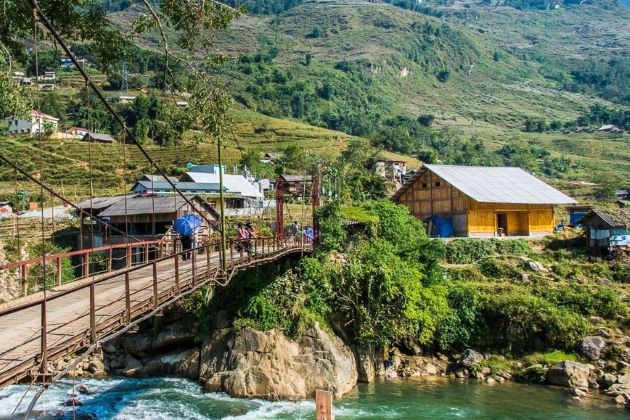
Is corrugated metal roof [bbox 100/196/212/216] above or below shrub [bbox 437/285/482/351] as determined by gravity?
above

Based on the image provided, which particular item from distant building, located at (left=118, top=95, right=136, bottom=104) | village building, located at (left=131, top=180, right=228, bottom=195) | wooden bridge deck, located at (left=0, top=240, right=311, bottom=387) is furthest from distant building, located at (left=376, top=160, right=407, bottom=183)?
wooden bridge deck, located at (left=0, top=240, right=311, bottom=387)

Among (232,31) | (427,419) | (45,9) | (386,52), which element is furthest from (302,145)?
(232,31)

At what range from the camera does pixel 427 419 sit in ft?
52.9

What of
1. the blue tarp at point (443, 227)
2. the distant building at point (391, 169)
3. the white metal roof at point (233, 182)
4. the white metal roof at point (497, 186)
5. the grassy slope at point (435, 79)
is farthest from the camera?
the grassy slope at point (435, 79)

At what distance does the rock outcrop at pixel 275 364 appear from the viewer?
58.6 feet

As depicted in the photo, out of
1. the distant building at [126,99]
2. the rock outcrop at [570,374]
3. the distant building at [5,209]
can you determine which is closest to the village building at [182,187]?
the distant building at [5,209]

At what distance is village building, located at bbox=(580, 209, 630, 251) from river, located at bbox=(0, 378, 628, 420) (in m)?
10.2

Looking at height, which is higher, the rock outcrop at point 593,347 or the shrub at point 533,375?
the rock outcrop at point 593,347

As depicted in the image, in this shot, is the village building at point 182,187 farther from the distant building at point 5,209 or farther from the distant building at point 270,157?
the distant building at point 270,157

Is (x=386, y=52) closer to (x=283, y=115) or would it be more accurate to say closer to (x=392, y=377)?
(x=283, y=115)

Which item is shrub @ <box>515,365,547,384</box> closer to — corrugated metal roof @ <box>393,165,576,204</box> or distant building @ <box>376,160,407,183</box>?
corrugated metal roof @ <box>393,165,576,204</box>

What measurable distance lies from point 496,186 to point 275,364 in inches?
700

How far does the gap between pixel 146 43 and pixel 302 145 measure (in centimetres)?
10102

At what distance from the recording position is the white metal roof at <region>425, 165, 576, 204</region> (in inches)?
1171
